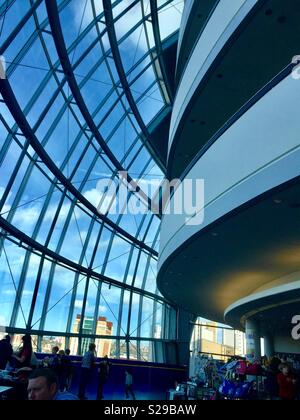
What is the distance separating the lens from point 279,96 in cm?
587

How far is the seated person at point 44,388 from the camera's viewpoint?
280cm

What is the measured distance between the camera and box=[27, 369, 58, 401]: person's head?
280cm

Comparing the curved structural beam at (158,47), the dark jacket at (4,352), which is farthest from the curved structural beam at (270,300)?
the curved structural beam at (158,47)

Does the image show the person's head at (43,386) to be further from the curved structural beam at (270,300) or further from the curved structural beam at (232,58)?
the curved structural beam at (232,58)

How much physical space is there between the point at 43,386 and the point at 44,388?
0.02 metres

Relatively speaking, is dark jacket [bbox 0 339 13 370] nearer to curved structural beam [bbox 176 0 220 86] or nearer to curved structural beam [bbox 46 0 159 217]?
curved structural beam [bbox 46 0 159 217]

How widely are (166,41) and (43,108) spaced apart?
803 cm

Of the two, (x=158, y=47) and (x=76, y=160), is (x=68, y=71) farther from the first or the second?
(x=158, y=47)

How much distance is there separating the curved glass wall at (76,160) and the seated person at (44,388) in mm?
9950

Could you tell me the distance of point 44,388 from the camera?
280cm

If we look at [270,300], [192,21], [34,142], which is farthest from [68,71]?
[270,300]

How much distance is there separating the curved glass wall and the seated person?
9.95 m
